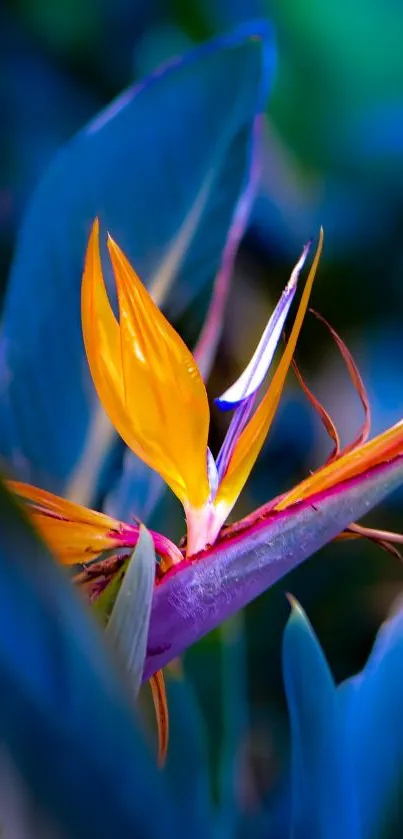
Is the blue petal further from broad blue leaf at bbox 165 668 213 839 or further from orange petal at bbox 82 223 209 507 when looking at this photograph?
broad blue leaf at bbox 165 668 213 839

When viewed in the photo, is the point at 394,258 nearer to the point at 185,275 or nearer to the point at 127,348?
the point at 185,275

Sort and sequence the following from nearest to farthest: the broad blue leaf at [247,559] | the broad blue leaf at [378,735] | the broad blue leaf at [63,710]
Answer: the broad blue leaf at [63,710] < the broad blue leaf at [247,559] < the broad blue leaf at [378,735]

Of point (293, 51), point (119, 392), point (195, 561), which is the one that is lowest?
point (195, 561)

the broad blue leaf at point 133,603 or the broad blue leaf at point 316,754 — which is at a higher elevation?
the broad blue leaf at point 133,603

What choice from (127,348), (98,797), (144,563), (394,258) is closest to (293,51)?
(394,258)

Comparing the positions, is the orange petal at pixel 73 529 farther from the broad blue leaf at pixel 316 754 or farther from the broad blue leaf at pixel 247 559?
the broad blue leaf at pixel 316 754

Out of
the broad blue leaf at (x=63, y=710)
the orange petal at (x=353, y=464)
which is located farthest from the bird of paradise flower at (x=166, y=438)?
the broad blue leaf at (x=63, y=710)
